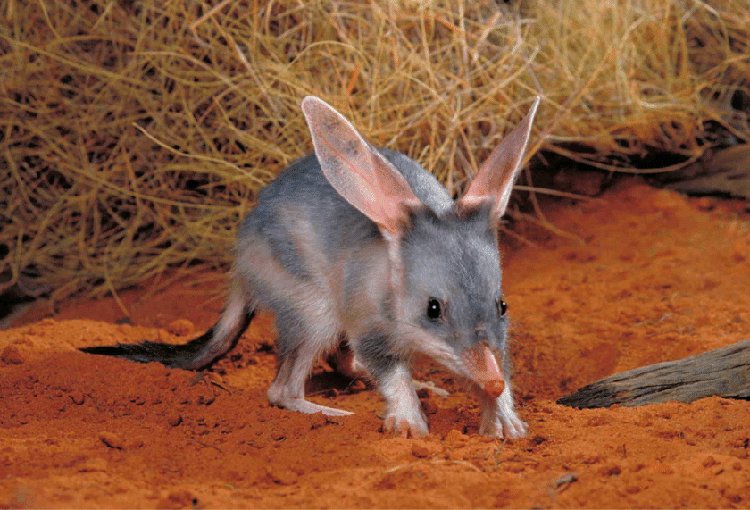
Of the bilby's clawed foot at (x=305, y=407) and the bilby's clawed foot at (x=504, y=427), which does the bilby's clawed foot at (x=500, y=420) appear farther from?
the bilby's clawed foot at (x=305, y=407)

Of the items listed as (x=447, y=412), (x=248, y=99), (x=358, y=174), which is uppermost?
(x=358, y=174)

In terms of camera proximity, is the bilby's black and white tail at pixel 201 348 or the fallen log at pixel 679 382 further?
the bilby's black and white tail at pixel 201 348

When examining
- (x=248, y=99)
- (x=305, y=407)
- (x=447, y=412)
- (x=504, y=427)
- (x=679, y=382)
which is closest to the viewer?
(x=504, y=427)

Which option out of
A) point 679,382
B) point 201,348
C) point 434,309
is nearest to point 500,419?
point 434,309

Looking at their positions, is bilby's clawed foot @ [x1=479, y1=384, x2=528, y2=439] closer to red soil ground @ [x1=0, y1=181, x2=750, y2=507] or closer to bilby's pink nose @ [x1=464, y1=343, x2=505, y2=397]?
red soil ground @ [x1=0, y1=181, x2=750, y2=507]

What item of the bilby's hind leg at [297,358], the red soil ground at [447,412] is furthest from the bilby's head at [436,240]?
the bilby's hind leg at [297,358]

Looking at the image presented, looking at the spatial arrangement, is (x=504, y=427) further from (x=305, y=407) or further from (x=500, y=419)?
(x=305, y=407)

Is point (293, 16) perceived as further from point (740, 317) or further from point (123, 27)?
point (740, 317)
